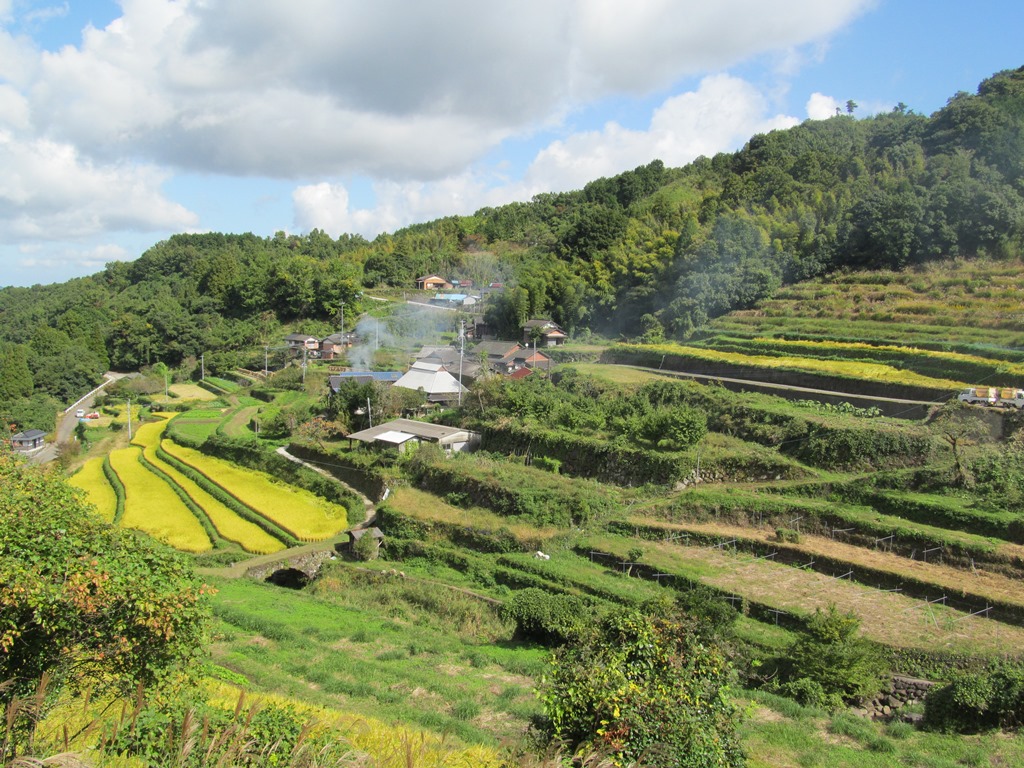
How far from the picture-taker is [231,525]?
22750 millimetres

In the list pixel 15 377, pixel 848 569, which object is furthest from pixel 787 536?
pixel 15 377

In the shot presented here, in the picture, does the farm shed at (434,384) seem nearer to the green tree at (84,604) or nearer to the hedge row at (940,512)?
the hedge row at (940,512)

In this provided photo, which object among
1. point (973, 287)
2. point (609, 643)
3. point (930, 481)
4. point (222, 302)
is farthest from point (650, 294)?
point (222, 302)

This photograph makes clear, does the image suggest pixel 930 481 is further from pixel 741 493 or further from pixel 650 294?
pixel 650 294

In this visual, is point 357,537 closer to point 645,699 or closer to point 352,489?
point 352,489

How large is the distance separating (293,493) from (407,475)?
475 cm

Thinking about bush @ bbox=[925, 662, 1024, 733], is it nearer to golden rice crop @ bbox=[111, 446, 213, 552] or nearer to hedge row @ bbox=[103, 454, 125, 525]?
golden rice crop @ bbox=[111, 446, 213, 552]

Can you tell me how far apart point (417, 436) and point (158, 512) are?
929 centimetres

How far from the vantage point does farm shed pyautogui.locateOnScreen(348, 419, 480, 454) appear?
1033 inches

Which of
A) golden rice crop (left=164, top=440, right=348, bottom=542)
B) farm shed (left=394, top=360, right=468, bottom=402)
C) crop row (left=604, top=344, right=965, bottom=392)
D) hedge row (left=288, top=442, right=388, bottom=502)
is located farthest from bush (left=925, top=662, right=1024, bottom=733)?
farm shed (left=394, top=360, right=468, bottom=402)

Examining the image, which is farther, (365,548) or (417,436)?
(417,436)

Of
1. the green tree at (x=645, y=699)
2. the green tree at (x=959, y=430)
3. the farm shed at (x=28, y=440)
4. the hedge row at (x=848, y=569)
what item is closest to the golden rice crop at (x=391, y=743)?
the green tree at (x=645, y=699)

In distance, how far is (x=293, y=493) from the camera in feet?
85.5

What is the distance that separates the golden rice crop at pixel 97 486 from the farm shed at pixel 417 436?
865 centimetres
